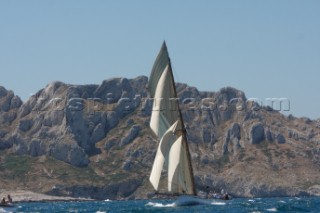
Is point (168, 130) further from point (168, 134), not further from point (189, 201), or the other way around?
point (189, 201)

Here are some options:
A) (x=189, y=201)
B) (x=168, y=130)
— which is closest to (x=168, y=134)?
(x=168, y=130)

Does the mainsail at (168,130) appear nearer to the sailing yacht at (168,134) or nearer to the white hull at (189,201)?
the sailing yacht at (168,134)

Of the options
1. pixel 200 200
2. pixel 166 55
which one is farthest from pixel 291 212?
pixel 166 55

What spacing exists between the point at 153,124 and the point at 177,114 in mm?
4196

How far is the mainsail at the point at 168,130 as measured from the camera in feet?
344

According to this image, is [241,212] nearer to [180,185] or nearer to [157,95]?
[180,185]

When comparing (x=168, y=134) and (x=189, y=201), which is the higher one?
(x=168, y=134)

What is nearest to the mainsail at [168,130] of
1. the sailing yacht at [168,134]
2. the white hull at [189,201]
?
the sailing yacht at [168,134]

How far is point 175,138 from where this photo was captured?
10681cm

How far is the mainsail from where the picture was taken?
105 meters

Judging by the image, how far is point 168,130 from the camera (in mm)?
105000

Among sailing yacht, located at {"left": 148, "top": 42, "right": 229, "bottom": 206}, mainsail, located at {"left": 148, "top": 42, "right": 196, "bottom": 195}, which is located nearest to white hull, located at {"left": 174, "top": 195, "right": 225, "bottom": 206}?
sailing yacht, located at {"left": 148, "top": 42, "right": 229, "bottom": 206}

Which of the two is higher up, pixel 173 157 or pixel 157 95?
pixel 157 95

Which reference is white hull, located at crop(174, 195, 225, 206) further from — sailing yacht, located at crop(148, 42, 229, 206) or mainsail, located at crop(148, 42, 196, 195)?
mainsail, located at crop(148, 42, 196, 195)
